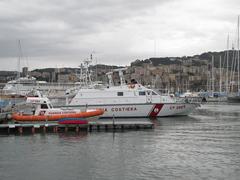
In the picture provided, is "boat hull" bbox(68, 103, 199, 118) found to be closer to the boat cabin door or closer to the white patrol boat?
the white patrol boat

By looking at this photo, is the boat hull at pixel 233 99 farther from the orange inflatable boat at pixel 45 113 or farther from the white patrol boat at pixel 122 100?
the orange inflatable boat at pixel 45 113

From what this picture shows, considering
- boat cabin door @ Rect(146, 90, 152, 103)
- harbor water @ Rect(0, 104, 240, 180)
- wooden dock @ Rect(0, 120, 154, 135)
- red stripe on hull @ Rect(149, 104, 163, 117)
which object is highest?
boat cabin door @ Rect(146, 90, 152, 103)

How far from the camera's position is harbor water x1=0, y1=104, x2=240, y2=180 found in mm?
15500

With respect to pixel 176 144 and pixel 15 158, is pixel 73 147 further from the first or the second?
pixel 176 144

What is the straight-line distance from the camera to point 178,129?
101ft

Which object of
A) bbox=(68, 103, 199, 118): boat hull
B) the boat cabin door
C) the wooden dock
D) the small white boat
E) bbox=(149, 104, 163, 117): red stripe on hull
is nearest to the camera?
the wooden dock

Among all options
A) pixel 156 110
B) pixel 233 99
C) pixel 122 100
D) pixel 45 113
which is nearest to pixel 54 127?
pixel 45 113

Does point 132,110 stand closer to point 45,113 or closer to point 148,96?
point 148,96

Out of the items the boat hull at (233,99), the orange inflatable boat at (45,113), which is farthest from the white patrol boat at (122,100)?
the boat hull at (233,99)

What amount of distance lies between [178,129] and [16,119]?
43.6ft

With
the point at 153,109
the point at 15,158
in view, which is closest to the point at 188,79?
the point at 153,109

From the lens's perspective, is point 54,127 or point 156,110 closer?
point 54,127

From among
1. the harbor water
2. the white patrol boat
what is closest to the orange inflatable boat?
the harbor water

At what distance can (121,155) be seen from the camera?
19109 millimetres
